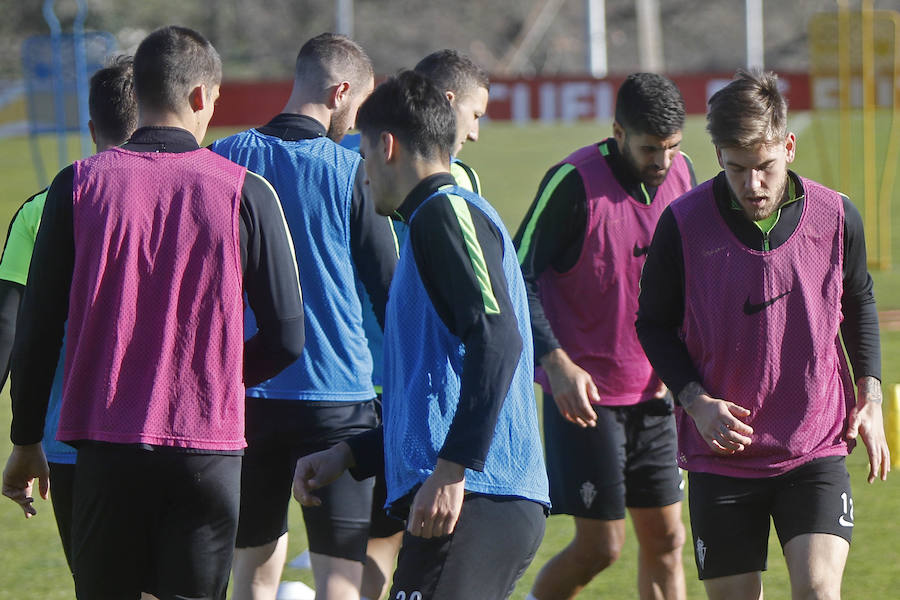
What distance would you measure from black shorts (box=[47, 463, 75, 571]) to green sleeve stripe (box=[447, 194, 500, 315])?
1546 millimetres

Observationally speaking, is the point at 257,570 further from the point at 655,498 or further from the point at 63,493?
the point at 655,498

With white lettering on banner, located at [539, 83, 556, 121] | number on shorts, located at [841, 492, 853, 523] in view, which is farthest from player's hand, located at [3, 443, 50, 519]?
white lettering on banner, located at [539, 83, 556, 121]

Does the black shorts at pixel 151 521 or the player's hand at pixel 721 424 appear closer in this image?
the black shorts at pixel 151 521

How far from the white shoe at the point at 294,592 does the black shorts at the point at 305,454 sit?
43.2 inches

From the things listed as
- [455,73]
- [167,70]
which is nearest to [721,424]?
[167,70]

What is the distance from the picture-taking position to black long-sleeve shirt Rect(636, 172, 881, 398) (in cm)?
385

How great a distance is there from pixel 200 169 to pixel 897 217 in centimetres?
2083

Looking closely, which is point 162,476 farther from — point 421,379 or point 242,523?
point 242,523

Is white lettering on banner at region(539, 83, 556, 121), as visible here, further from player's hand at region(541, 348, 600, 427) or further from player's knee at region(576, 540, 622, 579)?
player's hand at region(541, 348, 600, 427)

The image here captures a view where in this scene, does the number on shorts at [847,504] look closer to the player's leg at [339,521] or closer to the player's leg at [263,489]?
the player's leg at [339,521]

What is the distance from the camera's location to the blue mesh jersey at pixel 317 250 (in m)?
4.27

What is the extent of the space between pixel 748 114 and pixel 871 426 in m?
1.00

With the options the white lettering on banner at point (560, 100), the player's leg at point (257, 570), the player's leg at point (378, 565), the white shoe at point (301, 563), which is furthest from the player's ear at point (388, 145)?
the white lettering on banner at point (560, 100)

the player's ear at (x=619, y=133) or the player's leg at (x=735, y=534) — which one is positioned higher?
the player's ear at (x=619, y=133)
